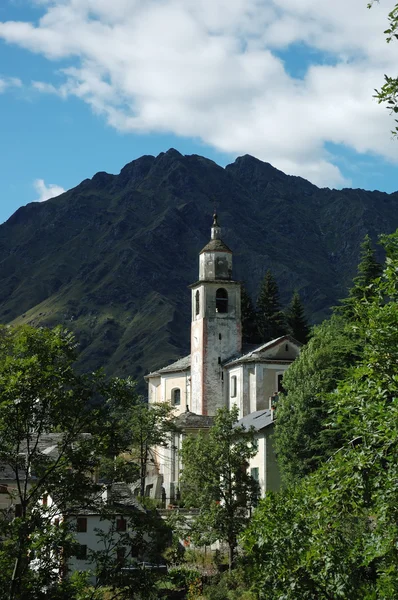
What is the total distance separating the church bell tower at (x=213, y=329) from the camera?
66688 millimetres

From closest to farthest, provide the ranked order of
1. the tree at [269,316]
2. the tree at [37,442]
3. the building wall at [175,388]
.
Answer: the tree at [37,442] < the building wall at [175,388] < the tree at [269,316]

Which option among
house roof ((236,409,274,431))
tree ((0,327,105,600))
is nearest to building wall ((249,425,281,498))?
house roof ((236,409,274,431))

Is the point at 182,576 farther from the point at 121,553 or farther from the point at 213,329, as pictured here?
the point at 213,329

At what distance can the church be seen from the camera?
6269 centimetres

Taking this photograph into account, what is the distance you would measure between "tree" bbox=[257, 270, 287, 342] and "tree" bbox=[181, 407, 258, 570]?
35500 millimetres

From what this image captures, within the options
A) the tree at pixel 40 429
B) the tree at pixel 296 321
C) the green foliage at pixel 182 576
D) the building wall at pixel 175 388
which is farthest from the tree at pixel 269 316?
the tree at pixel 40 429

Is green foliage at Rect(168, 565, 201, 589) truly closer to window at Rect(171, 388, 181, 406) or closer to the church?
the church

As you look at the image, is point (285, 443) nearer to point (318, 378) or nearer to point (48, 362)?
point (318, 378)

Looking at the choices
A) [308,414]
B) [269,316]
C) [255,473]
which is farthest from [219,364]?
[308,414]

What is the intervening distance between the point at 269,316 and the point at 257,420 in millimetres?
27865

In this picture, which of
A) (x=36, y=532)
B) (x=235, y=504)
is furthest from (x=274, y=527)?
(x=235, y=504)

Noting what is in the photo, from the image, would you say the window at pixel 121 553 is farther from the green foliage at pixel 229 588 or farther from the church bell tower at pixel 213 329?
the church bell tower at pixel 213 329

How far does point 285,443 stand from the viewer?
44.8m

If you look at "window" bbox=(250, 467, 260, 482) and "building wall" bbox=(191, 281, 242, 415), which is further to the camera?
"building wall" bbox=(191, 281, 242, 415)
